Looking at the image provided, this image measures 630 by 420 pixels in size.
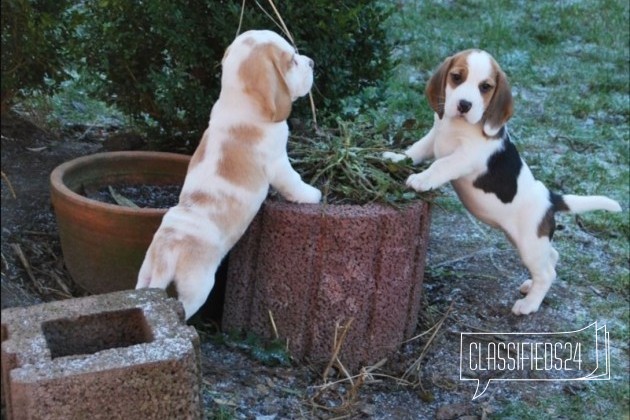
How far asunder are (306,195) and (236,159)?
0.35 metres

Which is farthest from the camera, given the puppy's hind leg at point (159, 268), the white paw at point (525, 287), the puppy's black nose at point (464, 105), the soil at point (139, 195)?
the white paw at point (525, 287)

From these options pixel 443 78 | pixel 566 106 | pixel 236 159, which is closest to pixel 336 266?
pixel 236 159

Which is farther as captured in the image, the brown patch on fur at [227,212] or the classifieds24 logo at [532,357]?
the classifieds24 logo at [532,357]

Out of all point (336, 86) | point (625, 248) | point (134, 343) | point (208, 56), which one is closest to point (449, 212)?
point (625, 248)

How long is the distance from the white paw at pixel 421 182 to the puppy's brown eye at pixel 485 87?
433mm

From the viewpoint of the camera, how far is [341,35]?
454 cm

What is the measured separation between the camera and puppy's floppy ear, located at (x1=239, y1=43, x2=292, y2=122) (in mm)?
3637

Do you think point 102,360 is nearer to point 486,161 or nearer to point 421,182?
point 421,182

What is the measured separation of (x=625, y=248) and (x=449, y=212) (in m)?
1.08

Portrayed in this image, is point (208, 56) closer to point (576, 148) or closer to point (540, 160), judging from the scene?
point (540, 160)

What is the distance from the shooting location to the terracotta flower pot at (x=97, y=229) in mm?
4035

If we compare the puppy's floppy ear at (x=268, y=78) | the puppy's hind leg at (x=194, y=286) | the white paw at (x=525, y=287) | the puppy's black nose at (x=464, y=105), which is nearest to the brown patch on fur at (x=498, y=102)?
the puppy's black nose at (x=464, y=105)

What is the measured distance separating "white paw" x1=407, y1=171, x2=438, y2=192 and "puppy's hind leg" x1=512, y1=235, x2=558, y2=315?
64cm

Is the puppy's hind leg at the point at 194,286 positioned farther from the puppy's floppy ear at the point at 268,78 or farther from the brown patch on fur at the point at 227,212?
the puppy's floppy ear at the point at 268,78
